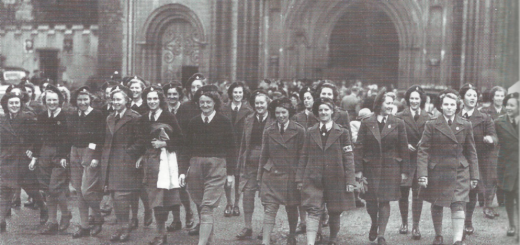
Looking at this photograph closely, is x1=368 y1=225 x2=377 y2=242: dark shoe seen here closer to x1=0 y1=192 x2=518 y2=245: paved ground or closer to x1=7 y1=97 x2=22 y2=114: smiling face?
x1=0 y1=192 x2=518 y2=245: paved ground

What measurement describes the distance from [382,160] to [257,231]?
198 centimetres

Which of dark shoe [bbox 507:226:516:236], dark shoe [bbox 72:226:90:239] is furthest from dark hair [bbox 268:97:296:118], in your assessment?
dark shoe [bbox 507:226:516:236]

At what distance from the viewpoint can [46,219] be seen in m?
8.06

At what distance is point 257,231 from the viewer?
789 cm

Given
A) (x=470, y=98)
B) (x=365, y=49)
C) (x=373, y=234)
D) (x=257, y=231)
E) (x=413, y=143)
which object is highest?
(x=365, y=49)

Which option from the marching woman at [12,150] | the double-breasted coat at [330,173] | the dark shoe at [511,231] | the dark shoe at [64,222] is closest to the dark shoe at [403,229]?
the dark shoe at [511,231]

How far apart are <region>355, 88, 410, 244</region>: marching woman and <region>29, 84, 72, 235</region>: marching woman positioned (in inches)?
149

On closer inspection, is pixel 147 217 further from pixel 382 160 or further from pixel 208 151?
pixel 382 160

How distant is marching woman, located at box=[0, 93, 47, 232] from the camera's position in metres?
7.74

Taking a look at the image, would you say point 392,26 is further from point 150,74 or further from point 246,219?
point 246,219

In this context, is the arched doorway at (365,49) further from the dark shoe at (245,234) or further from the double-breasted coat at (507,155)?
the dark shoe at (245,234)

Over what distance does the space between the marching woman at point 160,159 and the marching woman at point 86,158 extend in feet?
2.24

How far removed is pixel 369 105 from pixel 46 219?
495 cm

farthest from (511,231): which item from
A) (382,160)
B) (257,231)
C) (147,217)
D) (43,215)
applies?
(43,215)
